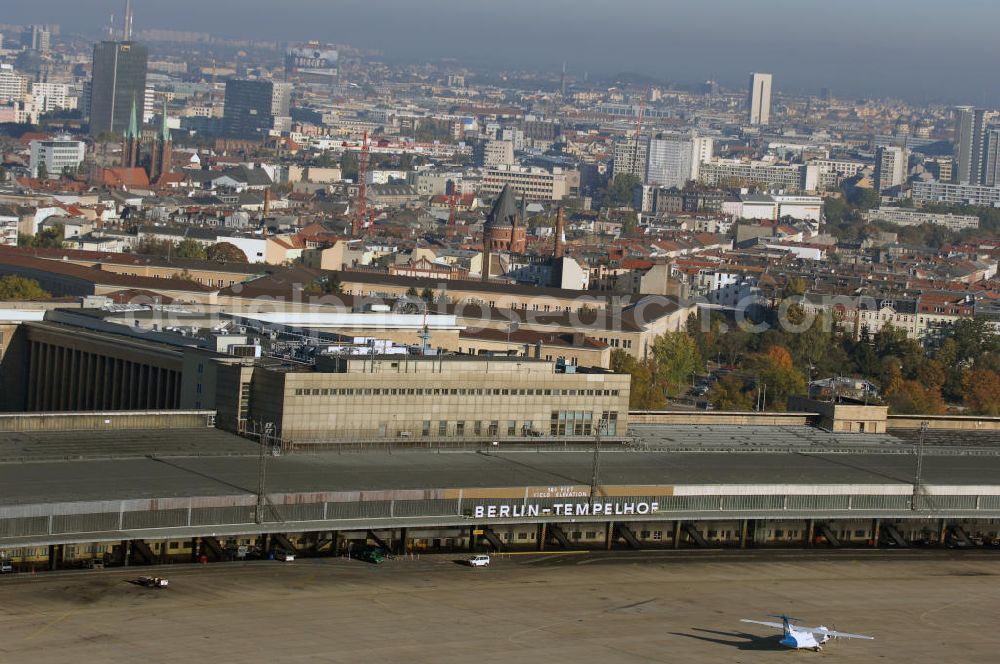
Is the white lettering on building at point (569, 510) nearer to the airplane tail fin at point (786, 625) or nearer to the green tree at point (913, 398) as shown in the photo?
the airplane tail fin at point (786, 625)

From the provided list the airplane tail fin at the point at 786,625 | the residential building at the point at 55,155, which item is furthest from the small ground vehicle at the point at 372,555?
the residential building at the point at 55,155

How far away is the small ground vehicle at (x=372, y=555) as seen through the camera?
38656 millimetres

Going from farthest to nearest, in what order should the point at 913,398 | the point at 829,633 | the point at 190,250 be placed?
the point at 190,250 → the point at 913,398 → the point at 829,633

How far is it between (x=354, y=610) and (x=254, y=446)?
8996mm

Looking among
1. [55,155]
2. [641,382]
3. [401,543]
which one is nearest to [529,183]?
[55,155]

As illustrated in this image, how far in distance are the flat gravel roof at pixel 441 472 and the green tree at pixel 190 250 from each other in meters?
57.8

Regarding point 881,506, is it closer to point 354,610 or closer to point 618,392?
point 618,392

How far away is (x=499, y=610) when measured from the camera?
35.6 m

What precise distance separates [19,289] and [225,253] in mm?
31172

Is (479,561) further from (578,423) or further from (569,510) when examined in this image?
(578,423)

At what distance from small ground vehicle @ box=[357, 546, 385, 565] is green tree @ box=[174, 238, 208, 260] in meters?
63.0

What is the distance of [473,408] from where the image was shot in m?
45.8

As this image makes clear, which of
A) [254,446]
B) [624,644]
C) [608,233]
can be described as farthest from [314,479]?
[608,233]

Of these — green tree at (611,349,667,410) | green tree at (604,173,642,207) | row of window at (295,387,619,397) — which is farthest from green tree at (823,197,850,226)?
row of window at (295,387,619,397)
